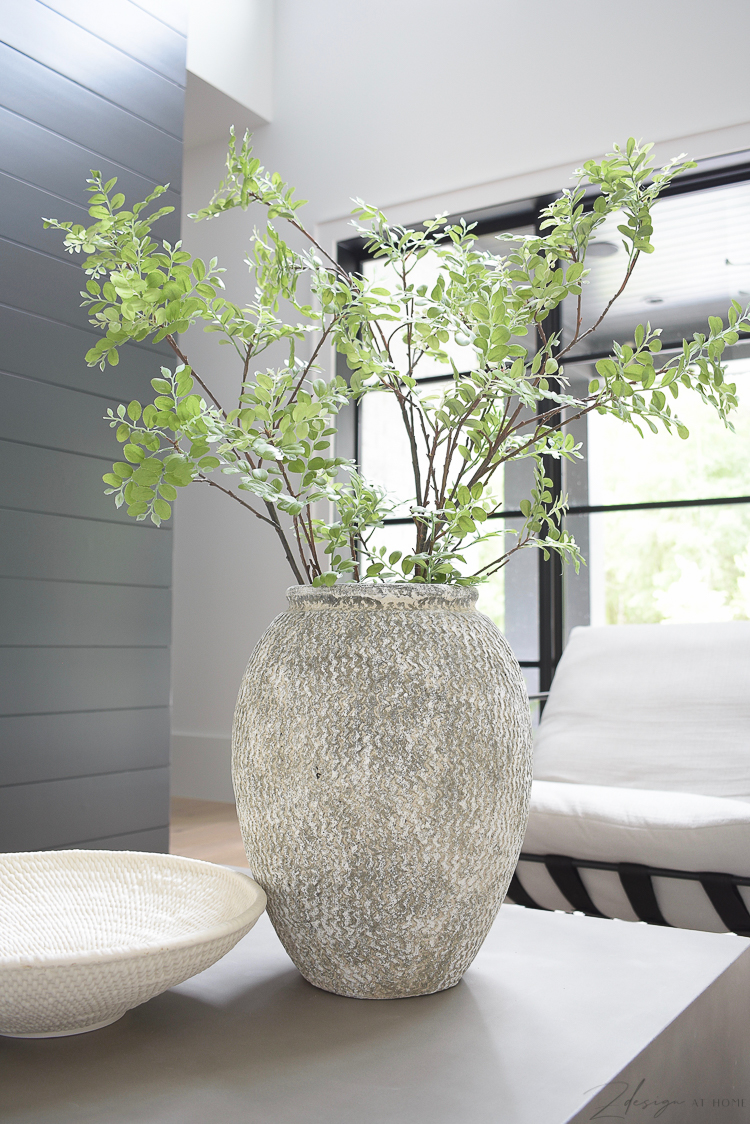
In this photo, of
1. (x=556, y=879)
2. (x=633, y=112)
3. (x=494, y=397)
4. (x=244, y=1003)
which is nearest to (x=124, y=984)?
(x=244, y=1003)

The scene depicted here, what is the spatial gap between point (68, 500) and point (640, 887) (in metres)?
1.53

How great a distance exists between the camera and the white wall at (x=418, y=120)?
Answer: 10.7 ft

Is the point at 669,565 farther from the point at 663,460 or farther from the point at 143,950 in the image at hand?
the point at 143,950

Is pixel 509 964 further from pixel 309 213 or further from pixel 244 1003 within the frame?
pixel 309 213

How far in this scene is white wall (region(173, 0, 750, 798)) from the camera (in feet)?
10.7

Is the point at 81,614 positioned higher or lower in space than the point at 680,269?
lower

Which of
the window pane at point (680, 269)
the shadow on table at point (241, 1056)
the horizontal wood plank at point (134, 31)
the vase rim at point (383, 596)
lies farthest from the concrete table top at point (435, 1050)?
the window pane at point (680, 269)

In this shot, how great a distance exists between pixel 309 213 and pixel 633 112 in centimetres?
148

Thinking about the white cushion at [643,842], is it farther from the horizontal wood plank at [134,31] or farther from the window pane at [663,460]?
the horizontal wood plank at [134,31]

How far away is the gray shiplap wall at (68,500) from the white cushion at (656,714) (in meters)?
1.05

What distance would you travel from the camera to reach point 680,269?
3473mm

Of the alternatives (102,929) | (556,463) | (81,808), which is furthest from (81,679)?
(556,463)

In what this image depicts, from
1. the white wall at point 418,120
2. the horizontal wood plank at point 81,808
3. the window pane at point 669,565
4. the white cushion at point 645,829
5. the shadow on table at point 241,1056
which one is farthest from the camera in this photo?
the window pane at point 669,565

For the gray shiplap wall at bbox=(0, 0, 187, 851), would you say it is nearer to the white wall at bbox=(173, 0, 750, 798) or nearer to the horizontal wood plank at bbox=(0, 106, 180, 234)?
the horizontal wood plank at bbox=(0, 106, 180, 234)
